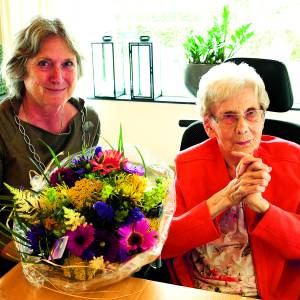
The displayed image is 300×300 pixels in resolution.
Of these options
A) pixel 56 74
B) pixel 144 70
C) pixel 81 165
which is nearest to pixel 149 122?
pixel 144 70

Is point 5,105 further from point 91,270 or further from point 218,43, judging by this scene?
point 218,43

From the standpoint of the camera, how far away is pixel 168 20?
309cm

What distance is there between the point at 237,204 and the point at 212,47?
1.50 m

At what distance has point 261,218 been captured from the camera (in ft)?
4.58

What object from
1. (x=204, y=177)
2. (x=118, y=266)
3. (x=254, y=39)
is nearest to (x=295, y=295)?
(x=204, y=177)

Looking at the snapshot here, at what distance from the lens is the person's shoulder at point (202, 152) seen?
1.61 metres

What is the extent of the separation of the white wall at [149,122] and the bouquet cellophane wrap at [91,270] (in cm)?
197

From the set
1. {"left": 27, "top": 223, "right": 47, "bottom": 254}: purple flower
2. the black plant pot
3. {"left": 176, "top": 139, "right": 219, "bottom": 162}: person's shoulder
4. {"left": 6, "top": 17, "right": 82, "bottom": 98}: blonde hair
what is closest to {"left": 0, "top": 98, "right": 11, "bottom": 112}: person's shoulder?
{"left": 6, "top": 17, "right": 82, "bottom": 98}: blonde hair

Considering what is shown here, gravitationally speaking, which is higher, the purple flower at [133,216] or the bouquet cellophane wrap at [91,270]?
the purple flower at [133,216]

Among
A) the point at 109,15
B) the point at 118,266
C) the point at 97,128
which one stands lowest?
the point at 118,266

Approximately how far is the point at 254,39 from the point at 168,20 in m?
0.62

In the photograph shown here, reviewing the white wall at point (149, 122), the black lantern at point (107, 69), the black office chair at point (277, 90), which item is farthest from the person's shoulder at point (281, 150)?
the black lantern at point (107, 69)

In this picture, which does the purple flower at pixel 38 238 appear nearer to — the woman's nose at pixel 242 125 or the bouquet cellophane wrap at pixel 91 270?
the bouquet cellophane wrap at pixel 91 270

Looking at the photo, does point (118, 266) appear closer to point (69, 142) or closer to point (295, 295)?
point (295, 295)
